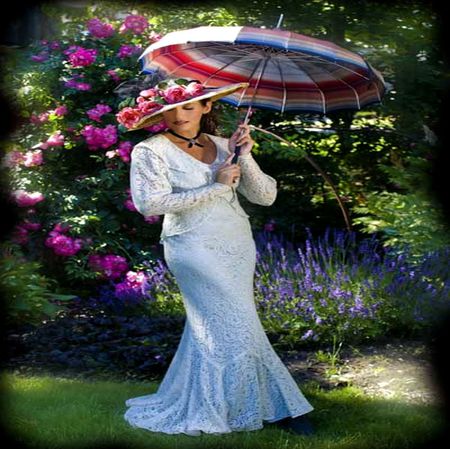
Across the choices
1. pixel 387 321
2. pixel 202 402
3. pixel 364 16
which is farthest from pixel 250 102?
pixel 364 16

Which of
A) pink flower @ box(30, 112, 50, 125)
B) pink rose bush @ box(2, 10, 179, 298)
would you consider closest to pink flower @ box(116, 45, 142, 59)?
pink rose bush @ box(2, 10, 179, 298)

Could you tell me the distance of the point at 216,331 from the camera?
13.3 ft

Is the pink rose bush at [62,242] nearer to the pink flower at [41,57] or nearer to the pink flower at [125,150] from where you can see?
the pink flower at [125,150]

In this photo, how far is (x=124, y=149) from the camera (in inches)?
265

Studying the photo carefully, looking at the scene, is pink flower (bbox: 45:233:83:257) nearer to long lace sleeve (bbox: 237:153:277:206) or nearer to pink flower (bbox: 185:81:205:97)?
long lace sleeve (bbox: 237:153:277:206)

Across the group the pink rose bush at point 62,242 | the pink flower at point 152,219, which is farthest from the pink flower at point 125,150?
the pink rose bush at point 62,242

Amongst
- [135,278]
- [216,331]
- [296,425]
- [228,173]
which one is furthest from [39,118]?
[296,425]

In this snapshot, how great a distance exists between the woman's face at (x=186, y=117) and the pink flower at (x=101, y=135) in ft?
8.81

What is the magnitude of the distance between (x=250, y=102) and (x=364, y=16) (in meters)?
3.21

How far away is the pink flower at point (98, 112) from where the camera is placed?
22.3 ft

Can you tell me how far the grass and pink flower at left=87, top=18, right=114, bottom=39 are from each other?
3.23 m

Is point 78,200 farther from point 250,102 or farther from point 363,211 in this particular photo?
point 250,102

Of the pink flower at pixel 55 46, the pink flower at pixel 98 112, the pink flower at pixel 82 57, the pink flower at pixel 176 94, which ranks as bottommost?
the pink flower at pixel 98 112

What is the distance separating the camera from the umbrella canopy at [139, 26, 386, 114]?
428 centimetres
